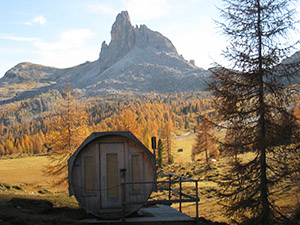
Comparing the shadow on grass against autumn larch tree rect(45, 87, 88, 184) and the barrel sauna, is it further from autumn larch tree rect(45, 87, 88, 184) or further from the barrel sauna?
autumn larch tree rect(45, 87, 88, 184)

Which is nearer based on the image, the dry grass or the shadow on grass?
the shadow on grass

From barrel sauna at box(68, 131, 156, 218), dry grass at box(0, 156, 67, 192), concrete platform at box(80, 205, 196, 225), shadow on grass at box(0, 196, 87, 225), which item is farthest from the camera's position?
dry grass at box(0, 156, 67, 192)

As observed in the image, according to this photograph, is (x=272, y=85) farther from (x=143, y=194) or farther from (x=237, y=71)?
(x=143, y=194)

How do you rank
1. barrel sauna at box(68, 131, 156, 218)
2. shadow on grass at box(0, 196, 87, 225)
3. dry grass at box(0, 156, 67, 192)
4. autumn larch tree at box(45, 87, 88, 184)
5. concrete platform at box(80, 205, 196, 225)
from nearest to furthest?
shadow on grass at box(0, 196, 87, 225) → concrete platform at box(80, 205, 196, 225) → barrel sauna at box(68, 131, 156, 218) → autumn larch tree at box(45, 87, 88, 184) → dry grass at box(0, 156, 67, 192)

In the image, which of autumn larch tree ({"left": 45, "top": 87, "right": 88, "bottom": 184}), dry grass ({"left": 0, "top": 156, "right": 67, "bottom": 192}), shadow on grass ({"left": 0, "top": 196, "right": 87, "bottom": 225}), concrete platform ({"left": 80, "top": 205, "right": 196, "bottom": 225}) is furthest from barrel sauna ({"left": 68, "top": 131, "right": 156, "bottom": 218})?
dry grass ({"left": 0, "top": 156, "right": 67, "bottom": 192})

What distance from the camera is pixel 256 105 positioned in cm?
1405

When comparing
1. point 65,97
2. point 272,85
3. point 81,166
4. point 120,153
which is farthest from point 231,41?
point 65,97

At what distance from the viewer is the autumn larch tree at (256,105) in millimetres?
13258

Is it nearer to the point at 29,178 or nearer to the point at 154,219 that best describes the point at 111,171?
the point at 154,219

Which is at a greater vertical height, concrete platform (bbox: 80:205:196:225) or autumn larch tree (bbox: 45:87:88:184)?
autumn larch tree (bbox: 45:87:88:184)

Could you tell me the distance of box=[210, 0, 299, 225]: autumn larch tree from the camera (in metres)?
13.3

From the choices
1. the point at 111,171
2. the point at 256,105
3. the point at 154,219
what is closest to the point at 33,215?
the point at 111,171

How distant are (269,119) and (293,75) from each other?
2.17 m

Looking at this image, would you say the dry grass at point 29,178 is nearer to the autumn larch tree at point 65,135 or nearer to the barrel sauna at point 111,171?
the autumn larch tree at point 65,135
